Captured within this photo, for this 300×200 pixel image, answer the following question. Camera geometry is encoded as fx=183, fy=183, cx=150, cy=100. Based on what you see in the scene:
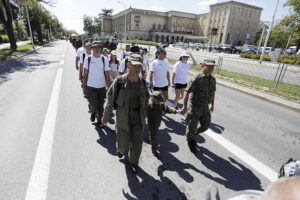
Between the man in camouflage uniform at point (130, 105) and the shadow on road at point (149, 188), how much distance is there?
21cm

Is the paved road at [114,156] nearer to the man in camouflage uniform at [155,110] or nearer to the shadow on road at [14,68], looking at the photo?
the man in camouflage uniform at [155,110]

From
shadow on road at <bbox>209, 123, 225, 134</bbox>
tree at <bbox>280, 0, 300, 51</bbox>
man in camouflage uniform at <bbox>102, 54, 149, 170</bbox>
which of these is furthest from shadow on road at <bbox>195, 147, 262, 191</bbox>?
tree at <bbox>280, 0, 300, 51</bbox>

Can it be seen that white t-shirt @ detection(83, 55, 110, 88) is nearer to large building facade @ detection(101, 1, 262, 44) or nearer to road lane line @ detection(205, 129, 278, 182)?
road lane line @ detection(205, 129, 278, 182)

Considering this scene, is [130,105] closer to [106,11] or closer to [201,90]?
[201,90]

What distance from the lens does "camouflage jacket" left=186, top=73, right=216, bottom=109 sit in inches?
144

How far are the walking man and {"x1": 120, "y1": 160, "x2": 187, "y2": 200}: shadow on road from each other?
2.28 meters

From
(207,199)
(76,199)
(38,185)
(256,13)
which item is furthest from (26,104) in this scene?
(256,13)

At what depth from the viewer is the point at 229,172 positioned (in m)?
3.42

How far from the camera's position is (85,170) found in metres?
3.24

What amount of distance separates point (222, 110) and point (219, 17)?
255 ft

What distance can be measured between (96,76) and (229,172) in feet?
12.0

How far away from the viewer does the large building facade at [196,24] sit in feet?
229

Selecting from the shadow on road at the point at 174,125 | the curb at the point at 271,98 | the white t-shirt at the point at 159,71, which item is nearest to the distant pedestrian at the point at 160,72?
the white t-shirt at the point at 159,71

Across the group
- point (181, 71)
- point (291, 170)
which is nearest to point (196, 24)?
point (181, 71)
